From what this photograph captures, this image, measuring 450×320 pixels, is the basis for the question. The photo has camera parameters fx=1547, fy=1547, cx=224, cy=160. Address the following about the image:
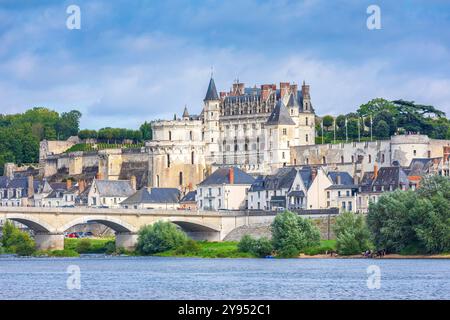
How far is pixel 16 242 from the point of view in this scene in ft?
316

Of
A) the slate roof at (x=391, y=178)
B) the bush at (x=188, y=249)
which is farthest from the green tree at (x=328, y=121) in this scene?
the bush at (x=188, y=249)

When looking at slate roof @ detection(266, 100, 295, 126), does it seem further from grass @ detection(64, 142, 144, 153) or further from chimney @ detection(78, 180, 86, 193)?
grass @ detection(64, 142, 144, 153)

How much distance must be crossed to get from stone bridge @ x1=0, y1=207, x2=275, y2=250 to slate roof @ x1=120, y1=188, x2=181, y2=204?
12255 mm

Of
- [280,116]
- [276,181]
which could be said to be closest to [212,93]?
[280,116]

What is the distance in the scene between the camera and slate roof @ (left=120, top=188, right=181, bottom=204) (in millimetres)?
111625

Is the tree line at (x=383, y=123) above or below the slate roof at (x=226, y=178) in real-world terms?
above

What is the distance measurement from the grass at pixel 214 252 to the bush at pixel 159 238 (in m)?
0.52

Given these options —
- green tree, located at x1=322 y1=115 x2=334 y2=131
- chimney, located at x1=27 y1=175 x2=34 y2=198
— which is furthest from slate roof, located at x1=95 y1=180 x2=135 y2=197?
green tree, located at x1=322 y1=115 x2=334 y2=131

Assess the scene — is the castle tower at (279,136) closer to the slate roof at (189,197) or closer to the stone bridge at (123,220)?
the slate roof at (189,197)

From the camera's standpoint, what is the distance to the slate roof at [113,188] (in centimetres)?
11794

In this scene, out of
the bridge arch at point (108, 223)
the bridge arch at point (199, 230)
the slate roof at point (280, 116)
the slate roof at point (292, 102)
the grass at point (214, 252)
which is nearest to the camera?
the grass at point (214, 252)

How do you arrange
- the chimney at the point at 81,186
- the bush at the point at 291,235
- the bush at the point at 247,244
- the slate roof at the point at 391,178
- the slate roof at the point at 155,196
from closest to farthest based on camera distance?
1. the bush at the point at 291,235
2. the bush at the point at 247,244
3. the slate roof at the point at 391,178
4. the slate roof at the point at 155,196
5. the chimney at the point at 81,186

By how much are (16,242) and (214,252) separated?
46.7 feet
